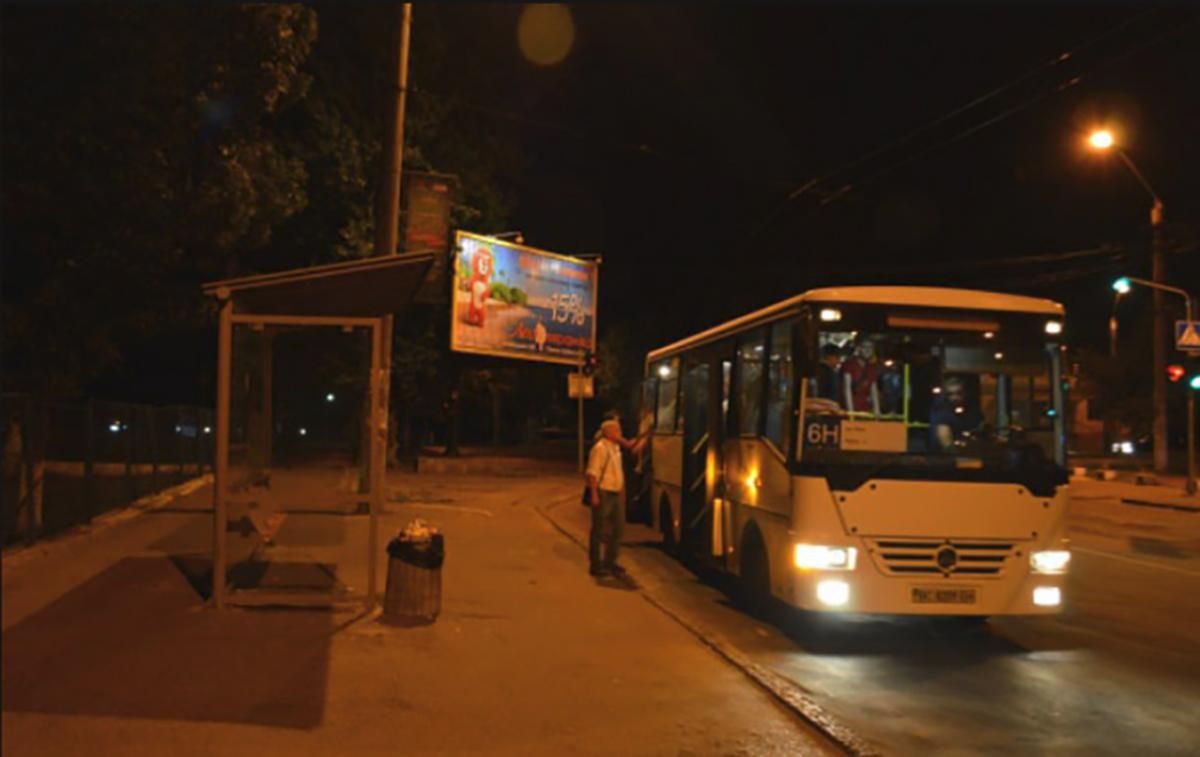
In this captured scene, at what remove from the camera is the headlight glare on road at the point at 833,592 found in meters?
9.01

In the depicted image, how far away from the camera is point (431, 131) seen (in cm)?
2738

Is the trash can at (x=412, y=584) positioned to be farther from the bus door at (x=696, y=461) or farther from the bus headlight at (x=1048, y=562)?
the bus headlight at (x=1048, y=562)

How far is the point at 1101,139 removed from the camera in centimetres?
2611

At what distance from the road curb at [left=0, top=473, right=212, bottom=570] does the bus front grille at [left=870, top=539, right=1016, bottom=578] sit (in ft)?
19.7

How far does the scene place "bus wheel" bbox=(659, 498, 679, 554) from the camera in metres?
15.3

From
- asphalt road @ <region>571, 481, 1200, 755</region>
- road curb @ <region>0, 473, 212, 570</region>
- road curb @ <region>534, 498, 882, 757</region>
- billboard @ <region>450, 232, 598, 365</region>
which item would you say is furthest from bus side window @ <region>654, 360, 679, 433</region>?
billboard @ <region>450, 232, 598, 365</region>

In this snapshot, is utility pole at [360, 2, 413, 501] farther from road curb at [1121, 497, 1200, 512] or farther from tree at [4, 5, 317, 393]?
road curb at [1121, 497, 1200, 512]

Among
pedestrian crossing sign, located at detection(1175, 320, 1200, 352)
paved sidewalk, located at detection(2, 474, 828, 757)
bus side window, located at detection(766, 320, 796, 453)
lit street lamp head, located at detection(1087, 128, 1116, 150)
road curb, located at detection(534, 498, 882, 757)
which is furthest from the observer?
pedestrian crossing sign, located at detection(1175, 320, 1200, 352)

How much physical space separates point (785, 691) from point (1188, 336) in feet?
77.5

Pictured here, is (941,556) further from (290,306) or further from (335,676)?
(290,306)

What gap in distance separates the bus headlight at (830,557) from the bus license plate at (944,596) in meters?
0.64

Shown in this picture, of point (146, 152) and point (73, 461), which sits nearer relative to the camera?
point (146, 152)

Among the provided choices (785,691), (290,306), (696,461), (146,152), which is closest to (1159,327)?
(696,461)

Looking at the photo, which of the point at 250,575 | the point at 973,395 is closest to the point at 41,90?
the point at 250,575
